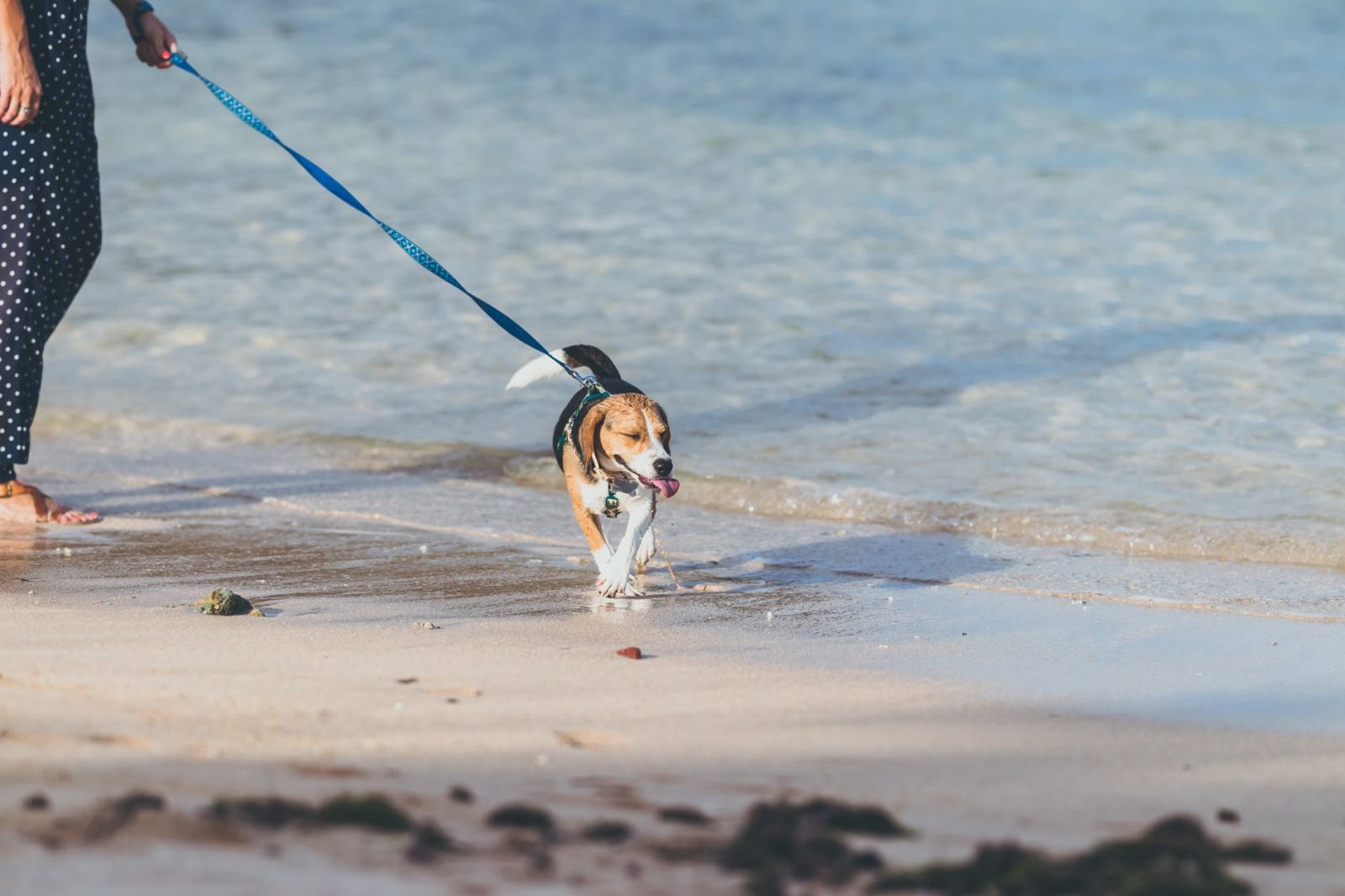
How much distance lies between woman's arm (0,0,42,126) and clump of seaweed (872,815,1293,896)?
3669 millimetres

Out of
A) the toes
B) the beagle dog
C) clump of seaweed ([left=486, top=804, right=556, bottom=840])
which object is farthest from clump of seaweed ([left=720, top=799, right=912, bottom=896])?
the toes

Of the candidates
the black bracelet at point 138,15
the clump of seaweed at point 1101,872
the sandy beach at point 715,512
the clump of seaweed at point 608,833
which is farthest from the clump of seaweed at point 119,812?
the black bracelet at point 138,15

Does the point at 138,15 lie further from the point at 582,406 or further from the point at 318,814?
the point at 318,814

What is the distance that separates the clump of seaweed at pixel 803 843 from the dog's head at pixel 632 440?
5.67ft

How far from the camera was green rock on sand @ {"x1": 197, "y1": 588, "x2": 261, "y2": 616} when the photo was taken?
415 centimetres

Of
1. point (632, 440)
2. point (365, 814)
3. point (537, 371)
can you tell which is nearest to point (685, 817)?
point (365, 814)

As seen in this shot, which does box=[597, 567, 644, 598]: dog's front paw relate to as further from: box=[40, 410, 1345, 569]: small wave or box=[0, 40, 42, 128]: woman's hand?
box=[0, 40, 42, 128]: woman's hand

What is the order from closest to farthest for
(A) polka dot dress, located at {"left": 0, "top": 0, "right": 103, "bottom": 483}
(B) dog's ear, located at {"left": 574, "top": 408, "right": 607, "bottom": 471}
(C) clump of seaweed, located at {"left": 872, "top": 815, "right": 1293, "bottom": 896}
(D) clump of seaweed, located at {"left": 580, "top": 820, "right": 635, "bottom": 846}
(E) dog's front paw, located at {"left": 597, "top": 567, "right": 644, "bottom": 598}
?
(C) clump of seaweed, located at {"left": 872, "top": 815, "right": 1293, "bottom": 896}
(D) clump of seaweed, located at {"left": 580, "top": 820, "right": 635, "bottom": 846}
(B) dog's ear, located at {"left": 574, "top": 408, "right": 607, "bottom": 471}
(E) dog's front paw, located at {"left": 597, "top": 567, "right": 644, "bottom": 598}
(A) polka dot dress, located at {"left": 0, "top": 0, "right": 103, "bottom": 483}

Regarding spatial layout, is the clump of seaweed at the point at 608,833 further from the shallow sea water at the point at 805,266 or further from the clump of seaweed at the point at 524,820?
the shallow sea water at the point at 805,266

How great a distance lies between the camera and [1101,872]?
245 centimetres

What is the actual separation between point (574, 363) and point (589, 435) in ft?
1.58

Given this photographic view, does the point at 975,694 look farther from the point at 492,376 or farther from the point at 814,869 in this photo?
the point at 492,376

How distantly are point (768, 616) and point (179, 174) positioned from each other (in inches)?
403

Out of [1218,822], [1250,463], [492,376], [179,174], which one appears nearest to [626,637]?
[1218,822]
